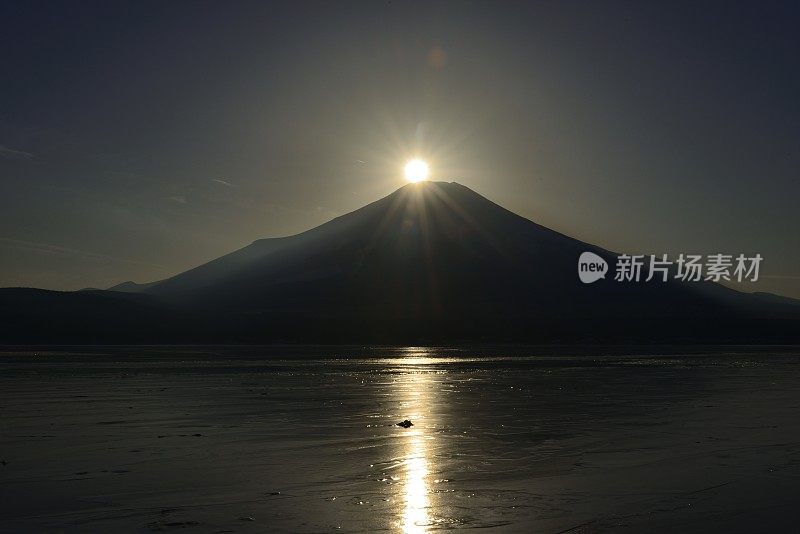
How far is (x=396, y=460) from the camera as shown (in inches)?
740

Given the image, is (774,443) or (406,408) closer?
(774,443)

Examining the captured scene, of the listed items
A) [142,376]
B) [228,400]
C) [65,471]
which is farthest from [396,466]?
[142,376]

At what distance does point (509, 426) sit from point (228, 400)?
13.0 metres

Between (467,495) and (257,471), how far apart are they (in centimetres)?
477

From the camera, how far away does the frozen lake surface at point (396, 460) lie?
1341 cm

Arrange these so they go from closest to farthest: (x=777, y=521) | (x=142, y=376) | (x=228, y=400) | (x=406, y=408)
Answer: (x=777, y=521), (x=406, y=408), (x=228, y=400), (x=142, y=376)

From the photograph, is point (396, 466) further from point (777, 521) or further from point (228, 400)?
point (228, 400)

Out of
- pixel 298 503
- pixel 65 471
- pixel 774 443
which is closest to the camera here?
pixel 298 503

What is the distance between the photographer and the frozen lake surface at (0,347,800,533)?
44.0 feet

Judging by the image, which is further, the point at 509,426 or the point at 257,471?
the point at 509,426

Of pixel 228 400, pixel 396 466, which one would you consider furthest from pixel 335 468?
pixel 228 400

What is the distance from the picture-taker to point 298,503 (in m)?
14.4

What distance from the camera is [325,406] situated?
1246 inches

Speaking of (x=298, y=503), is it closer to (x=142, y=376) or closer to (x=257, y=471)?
(x=257, y=471)
